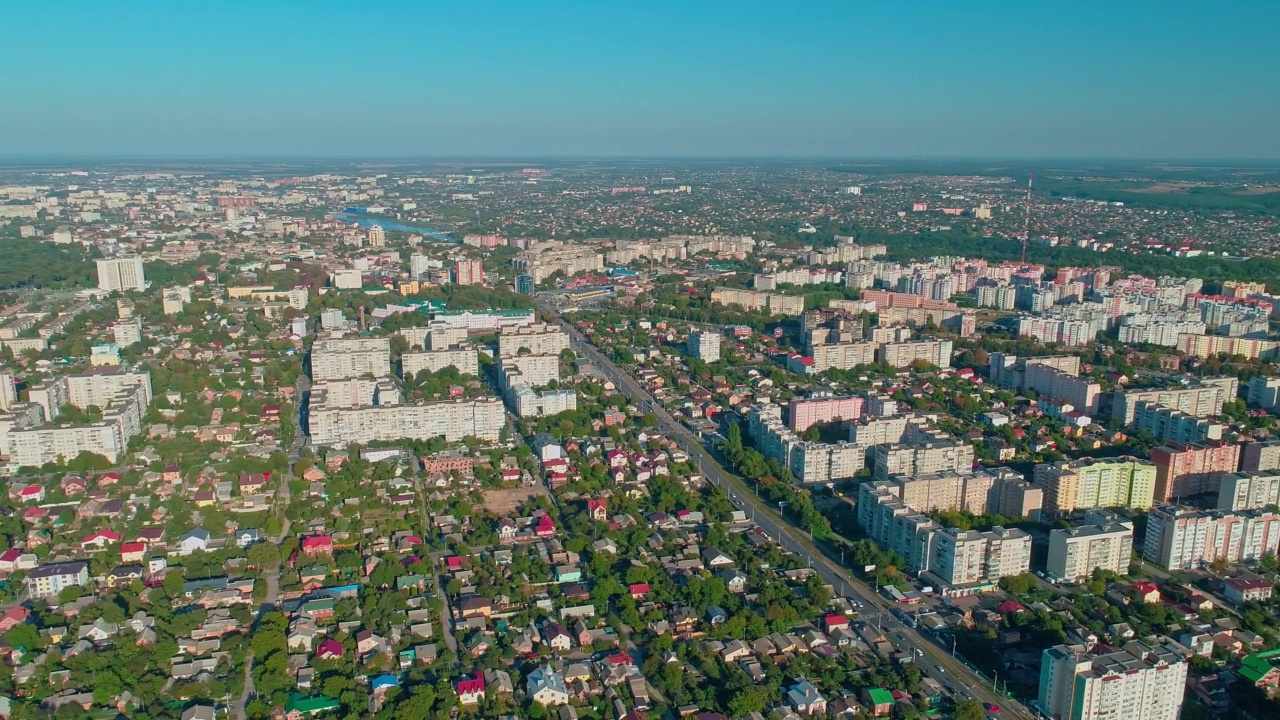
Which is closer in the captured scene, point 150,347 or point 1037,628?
point 1037,628

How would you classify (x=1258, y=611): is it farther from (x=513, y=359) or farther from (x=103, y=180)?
(x=103, y=180)

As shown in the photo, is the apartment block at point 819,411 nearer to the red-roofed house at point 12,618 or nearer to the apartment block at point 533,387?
the apartment block at point 533,387

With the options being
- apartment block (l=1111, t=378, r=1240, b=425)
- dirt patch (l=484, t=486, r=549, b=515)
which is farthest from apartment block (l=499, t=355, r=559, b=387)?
apartment block (l=1111, t=378, r=1240, b=425)

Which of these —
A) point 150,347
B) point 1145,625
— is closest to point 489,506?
point 1145,625

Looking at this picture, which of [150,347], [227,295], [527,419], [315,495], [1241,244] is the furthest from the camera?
[1241,244]

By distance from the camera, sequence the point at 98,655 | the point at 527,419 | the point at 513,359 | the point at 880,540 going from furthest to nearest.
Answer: the point at 513,359, the point at 527,419, the point at 880,540, the point at 98,655

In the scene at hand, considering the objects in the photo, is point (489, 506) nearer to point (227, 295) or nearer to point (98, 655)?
point (98, 655)

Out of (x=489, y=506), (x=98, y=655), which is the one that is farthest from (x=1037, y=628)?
(x=98, y=655)

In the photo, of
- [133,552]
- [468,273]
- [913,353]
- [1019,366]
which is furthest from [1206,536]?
[468,273]
